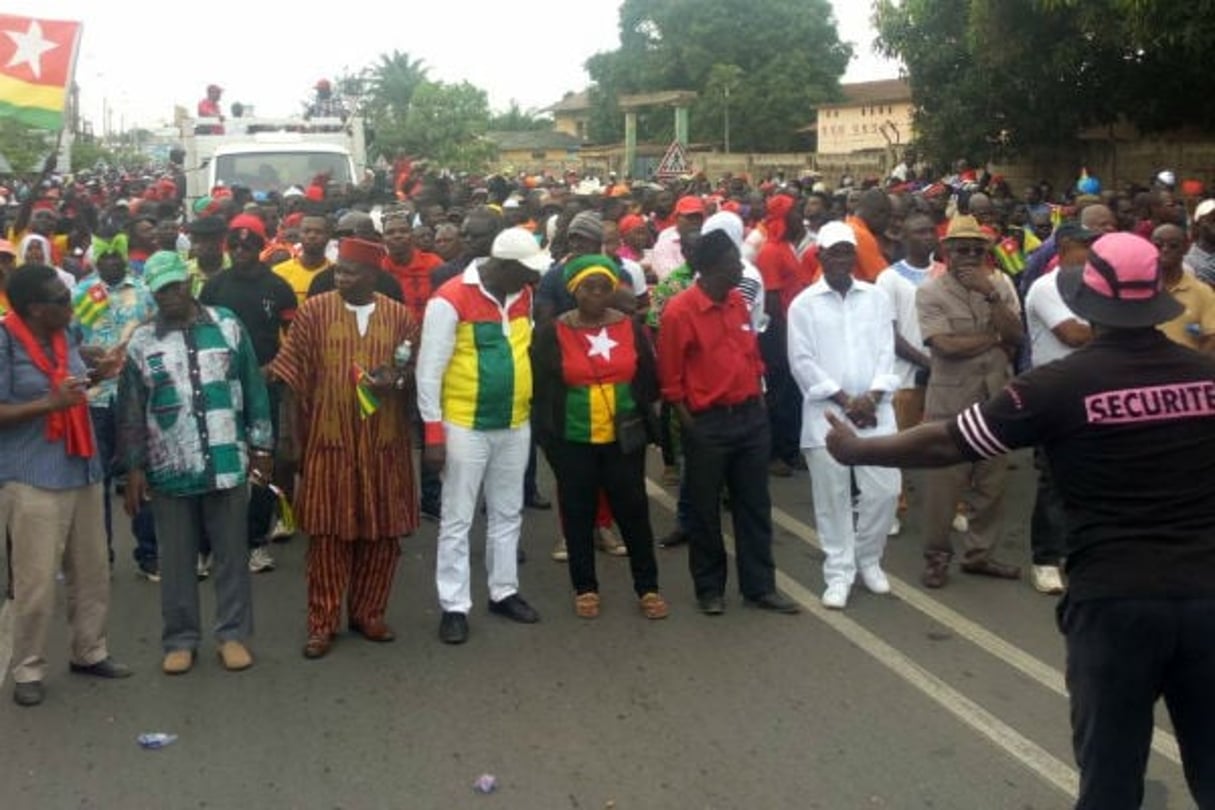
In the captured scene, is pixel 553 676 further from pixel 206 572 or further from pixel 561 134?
pixel 561 134

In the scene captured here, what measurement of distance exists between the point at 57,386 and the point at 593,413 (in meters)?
2.24

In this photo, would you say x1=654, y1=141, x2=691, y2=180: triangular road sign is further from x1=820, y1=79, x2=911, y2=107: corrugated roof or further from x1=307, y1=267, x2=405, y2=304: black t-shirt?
x1=820, y1=79, x2=911, y2=107: corrugated roof

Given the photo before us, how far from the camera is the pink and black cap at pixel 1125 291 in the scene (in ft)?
10.6

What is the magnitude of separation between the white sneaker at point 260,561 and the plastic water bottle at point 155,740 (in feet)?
7.24

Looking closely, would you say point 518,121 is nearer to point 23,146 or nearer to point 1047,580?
point 23,146

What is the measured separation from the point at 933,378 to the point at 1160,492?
140 inches

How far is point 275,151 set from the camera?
1619 cm

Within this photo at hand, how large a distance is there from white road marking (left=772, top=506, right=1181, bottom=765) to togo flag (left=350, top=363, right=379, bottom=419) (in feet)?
8.90

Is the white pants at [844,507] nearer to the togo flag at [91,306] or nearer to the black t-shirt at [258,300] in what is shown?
the black t-shirt at [258,300]

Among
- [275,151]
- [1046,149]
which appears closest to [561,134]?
[1046,149]

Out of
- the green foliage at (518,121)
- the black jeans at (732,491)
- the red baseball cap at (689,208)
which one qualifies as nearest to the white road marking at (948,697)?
the black jeans at (732,491)

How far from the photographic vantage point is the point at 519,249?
230 inches

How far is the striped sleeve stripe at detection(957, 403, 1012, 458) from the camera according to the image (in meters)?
3.36

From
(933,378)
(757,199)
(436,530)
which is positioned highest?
(757,199)
